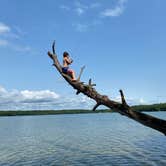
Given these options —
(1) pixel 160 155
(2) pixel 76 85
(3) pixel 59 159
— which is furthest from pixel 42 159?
(2) pixel 76 85

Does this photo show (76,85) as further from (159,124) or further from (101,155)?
(101,155)

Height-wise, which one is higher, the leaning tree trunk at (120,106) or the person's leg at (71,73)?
the person's leg at (71,73)

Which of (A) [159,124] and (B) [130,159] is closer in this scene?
(A) [159,124]

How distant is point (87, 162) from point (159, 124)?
80.9ft

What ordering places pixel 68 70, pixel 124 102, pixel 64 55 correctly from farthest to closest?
pixel 64 55 → pixel 68 70 → pixel 124 102

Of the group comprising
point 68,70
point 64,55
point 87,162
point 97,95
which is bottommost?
point 87,162

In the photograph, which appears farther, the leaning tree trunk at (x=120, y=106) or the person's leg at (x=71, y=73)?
the person's leg at (x=71, y=73)

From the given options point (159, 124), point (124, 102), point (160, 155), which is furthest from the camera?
point (160, 155)

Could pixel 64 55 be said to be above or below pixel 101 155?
above

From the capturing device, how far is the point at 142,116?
723 cm

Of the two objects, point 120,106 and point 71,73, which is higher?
point 71,73

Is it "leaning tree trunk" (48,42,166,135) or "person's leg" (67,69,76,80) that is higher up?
"person's leg" (67,69,76,80)

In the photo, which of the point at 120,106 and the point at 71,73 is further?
the point at 71,73

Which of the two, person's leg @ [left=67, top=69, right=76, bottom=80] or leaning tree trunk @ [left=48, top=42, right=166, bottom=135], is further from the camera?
person's leg @ [left=67, top=69, right=76, bottom=80]
